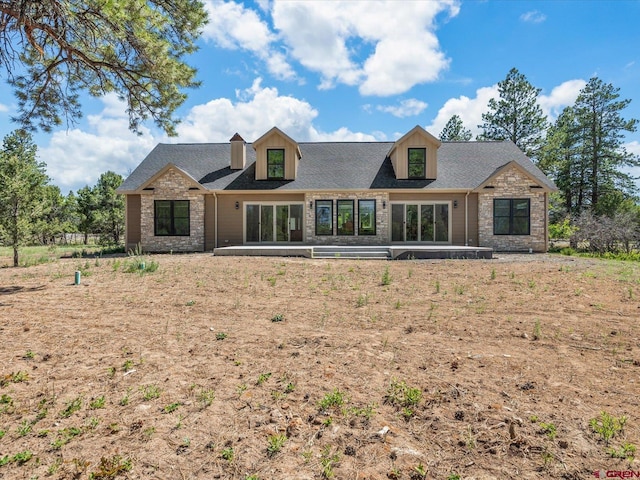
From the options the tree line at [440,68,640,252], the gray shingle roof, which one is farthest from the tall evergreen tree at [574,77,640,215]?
the gray shingle roof

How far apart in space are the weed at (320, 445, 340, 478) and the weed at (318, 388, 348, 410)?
1.62 feet

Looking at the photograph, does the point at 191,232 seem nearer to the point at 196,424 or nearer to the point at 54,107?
the point at 54,107

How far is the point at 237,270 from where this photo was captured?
33.7 feet

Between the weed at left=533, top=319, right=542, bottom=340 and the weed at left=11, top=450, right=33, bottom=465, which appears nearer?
the weed at left=11, top=450, right=33, bottom=465

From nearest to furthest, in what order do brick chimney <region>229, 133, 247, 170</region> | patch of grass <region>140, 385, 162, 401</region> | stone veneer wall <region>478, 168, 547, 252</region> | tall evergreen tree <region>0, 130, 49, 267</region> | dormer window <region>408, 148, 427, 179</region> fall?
patch of grass <region>140, 385, 162, 401</region>
tall evergreen tree <region>0, 130, 49, 267</region>
stone veneer wall <region>478, 168, 547, 252</region>
dormer window <region>408, 148, 427, 179</region>
brick chimney <region>229, 133, 247, 170</region>

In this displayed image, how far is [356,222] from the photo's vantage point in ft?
55.6

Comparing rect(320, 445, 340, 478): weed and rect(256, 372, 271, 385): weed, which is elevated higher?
rect(256, 372, 271, 385): weed

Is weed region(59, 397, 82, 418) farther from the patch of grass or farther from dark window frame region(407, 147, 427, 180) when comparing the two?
dark window frame region(407, 147, 427, 180)

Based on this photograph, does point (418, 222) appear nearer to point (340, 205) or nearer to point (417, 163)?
point (417, 163)

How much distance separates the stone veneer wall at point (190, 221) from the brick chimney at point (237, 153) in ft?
8.85

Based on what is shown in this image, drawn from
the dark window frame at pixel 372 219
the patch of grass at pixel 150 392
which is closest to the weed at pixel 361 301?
the patch of grass at pixel 150 392

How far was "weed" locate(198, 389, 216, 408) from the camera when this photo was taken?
3.08 m

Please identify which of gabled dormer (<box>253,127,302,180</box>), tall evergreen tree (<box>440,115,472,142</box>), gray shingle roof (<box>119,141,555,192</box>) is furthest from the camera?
tall evergreen tree (<box>440,115,472,142</box>)

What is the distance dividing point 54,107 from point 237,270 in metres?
6.48
